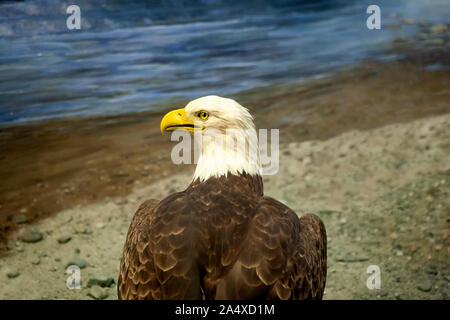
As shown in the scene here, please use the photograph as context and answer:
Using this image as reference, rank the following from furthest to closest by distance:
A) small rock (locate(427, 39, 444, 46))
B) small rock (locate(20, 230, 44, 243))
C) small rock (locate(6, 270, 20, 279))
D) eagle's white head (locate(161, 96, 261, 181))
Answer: small rock (locate(427, 39, 444, 46)) < small rock (locate(20, 230, 44, 243)) < small rock (locate(6, 270, 20, 279)) < eagle's white head (locate(161, 96, 261, 181))

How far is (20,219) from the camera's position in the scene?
440 cm

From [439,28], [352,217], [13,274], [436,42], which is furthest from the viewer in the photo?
[436,42]

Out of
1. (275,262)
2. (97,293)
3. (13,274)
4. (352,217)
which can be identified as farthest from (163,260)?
(352,217)

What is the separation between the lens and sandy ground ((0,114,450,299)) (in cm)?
367

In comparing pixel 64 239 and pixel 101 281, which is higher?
pixel 64 239

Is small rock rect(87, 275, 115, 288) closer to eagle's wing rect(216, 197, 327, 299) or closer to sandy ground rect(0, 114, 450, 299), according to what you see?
sandy ground rect(0, 114, 450, 299)

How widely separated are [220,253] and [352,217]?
2.46 meters

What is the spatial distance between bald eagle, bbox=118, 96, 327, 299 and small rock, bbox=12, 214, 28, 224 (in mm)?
2296

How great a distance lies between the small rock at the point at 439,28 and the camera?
17.5 feet

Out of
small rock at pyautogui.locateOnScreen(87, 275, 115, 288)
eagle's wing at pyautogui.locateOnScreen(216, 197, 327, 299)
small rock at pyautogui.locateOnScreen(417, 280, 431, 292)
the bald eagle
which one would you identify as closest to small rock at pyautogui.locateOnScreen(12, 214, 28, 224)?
small rock at pyautogui.locateOnScreen(87, 275, 115, 288)

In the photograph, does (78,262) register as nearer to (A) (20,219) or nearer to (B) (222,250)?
(A) (20,219)

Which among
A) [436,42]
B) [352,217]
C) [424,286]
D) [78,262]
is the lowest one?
[424,286]

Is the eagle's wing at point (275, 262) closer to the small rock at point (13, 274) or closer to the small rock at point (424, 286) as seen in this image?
the small rock at point (424, 286)

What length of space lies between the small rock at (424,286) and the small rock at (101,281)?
241cm
